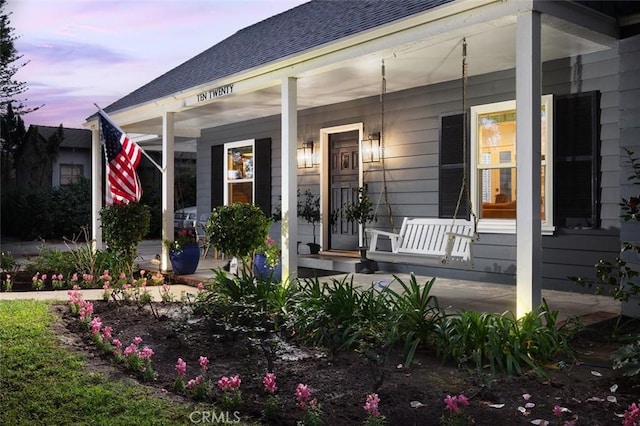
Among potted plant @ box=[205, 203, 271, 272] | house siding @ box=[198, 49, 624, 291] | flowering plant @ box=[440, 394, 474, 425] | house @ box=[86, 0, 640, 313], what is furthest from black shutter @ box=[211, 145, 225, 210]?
flowering plant @ box=[440, 394, 474, 425]

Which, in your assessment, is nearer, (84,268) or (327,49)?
(327,49)

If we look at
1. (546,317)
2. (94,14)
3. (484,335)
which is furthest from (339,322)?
(94,14)

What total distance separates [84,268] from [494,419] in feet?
23.0

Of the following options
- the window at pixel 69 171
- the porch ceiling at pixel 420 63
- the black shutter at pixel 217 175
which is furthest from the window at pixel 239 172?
the window at pixel 69 171

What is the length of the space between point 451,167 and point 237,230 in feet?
9.34

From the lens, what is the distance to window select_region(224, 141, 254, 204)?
11.4m

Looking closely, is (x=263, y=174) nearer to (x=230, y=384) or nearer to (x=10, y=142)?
(x=230, y=384)

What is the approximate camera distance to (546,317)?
4355mm

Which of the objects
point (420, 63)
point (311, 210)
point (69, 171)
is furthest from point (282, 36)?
point (69, 171)

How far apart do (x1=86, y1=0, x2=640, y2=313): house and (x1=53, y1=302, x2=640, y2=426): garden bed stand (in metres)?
0.81

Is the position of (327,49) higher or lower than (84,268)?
higher

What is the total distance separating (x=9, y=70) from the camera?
1745cm

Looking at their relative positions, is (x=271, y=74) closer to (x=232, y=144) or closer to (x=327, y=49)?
(x=327, y=49)

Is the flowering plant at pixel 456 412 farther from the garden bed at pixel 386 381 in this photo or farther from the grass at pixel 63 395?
the grass at pixel 63 395
